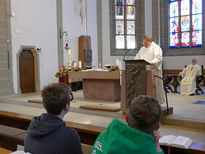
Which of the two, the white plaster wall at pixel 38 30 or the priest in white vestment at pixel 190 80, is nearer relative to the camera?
the priest in white vestment at pixel 190 80

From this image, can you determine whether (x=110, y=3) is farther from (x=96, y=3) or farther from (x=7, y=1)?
(x=7, y=1)

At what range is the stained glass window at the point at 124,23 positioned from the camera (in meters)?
14.0

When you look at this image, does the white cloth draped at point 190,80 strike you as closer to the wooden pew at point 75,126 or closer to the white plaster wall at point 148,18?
the white plaster wall at point 148,18

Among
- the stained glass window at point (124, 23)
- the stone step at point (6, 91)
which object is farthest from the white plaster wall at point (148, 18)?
the stone step at point (6, 91)

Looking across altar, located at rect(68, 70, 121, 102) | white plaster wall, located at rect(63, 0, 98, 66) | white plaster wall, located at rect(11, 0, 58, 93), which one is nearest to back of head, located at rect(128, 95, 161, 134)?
altar, located at rect(68, 70, 121, 102)

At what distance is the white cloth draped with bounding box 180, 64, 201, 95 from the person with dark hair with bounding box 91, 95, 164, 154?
7759mm

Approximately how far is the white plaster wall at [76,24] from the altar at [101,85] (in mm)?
4029

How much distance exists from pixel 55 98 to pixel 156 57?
486cm

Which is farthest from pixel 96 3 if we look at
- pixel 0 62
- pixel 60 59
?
pixel 0 62

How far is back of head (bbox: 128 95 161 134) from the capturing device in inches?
55.1

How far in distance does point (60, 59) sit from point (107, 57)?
117 inches

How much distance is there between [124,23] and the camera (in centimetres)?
1409

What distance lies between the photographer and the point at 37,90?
→ 11.1 m

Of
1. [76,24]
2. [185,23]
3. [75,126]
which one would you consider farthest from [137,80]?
[185,23]
